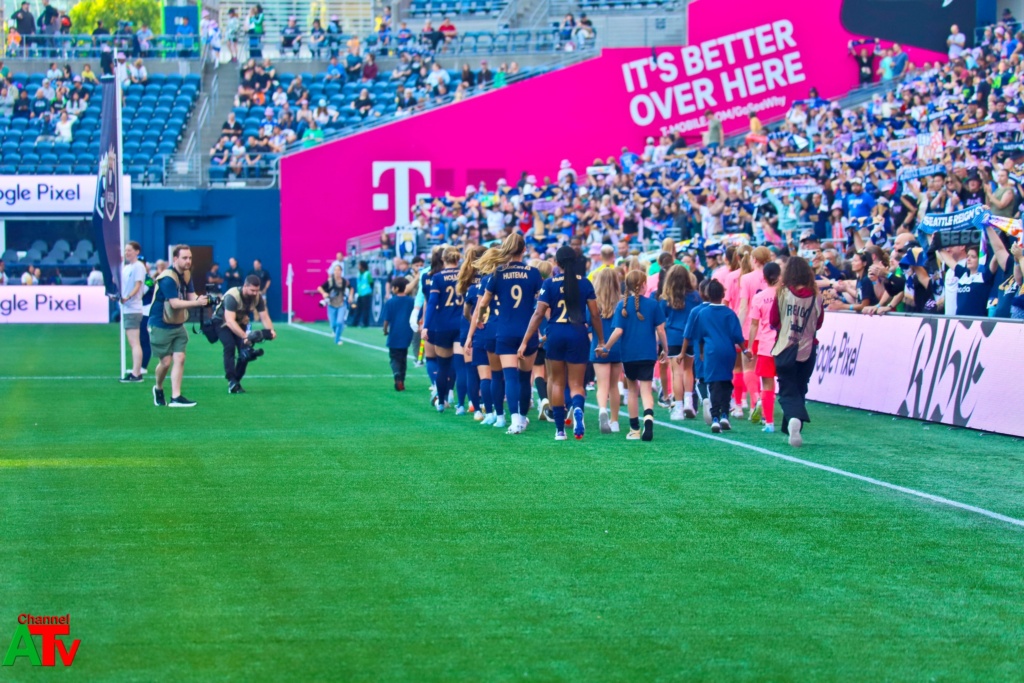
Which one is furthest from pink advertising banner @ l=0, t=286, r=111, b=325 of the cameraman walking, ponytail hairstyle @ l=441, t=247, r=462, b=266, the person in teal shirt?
ponytail hairstyle @ l=441, t=247, r=462, b=266

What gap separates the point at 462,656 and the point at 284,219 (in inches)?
1487

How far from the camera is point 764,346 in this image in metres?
14.1

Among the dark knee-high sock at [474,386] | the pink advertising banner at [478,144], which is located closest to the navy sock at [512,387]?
the dark knee-high sock at [474,386]

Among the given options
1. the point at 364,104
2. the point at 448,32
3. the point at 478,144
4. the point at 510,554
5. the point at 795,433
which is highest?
the point at 448,32

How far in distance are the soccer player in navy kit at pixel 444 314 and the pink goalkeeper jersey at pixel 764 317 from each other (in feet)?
10.5

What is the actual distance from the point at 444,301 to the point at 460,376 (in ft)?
2.79

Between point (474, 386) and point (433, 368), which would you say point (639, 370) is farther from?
point (433, 368)

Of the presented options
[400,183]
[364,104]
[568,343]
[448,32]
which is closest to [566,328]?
[568,343]

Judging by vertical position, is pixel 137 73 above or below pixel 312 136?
above

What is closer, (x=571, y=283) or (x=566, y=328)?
(x=571, y=283)

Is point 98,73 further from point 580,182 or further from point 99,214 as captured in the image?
point 99,214

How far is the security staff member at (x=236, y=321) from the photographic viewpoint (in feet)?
58.9

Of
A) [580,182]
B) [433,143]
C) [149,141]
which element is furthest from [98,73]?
[580,182]

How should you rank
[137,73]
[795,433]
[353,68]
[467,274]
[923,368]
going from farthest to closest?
[137,73], [353,68], [923,368], [467,274], [795,433]
